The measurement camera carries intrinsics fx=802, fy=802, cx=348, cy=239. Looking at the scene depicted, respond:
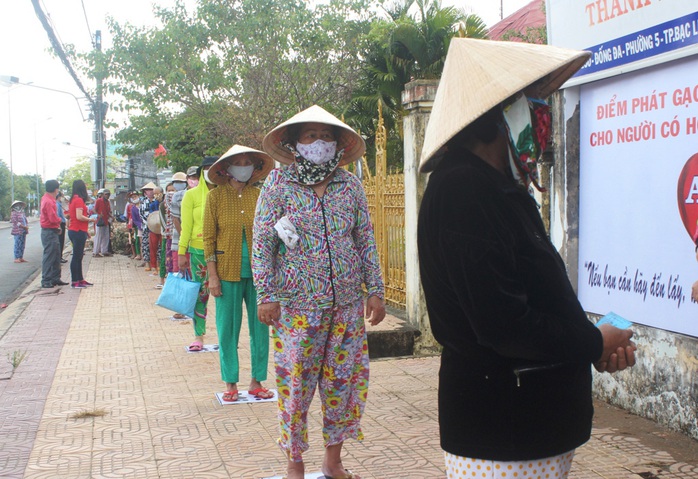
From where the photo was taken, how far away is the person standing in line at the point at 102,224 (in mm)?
20516

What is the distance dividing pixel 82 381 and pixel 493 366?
5498 millimetres

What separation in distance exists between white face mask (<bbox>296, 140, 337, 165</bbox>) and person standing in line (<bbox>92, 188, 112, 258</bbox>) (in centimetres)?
1735

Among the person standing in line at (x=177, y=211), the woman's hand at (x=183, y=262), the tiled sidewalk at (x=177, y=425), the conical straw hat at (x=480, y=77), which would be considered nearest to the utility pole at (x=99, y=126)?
the person standing in line at (x=177, y=211)

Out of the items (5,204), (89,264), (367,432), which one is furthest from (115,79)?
(5,204)

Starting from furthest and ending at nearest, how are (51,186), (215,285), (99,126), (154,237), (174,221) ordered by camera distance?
(99,126)
(154,237)
(51,186)
(174,221)
(215,285)

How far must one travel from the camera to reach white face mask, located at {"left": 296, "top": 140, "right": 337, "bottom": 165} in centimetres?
Result: 408

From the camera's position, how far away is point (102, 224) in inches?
840

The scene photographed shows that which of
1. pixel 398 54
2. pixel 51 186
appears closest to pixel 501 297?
pixel 51 186

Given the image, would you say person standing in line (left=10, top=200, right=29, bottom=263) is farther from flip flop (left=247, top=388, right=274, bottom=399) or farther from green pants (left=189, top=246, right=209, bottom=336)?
flip flop (left=247, top=388, right=274, bottom=399)

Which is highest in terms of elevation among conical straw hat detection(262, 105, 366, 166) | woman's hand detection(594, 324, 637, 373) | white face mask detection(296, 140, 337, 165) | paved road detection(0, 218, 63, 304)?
conical straw hat detection(262, 105, 366, 166)

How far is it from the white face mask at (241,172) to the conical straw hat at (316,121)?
4.07ft

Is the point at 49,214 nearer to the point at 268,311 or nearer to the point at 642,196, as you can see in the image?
the point at 268,311

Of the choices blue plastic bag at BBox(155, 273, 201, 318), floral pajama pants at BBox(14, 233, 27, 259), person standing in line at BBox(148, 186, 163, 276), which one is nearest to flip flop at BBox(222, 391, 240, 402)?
blue plastic bag at BBox(155, 273, 201, 318)

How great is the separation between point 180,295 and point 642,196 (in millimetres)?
4078
